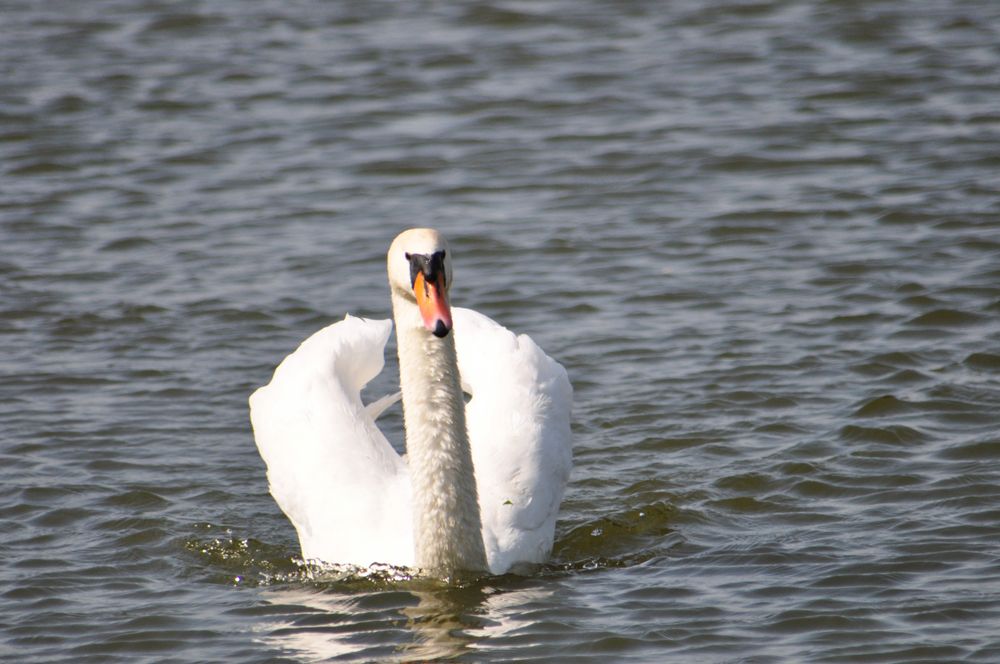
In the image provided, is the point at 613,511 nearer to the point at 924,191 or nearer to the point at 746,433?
the point at 746,433

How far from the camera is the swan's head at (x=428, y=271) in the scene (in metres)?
6.28

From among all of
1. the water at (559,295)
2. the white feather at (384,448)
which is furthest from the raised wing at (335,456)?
the water at (559,295)

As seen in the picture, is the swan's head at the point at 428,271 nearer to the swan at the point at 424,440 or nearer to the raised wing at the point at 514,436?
the swan at the point at 424,440

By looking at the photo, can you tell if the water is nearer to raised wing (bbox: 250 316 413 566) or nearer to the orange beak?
raised wing (bbox: 250 316 413 566)

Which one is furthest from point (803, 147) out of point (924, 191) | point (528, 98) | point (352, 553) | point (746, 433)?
point (352, 553)

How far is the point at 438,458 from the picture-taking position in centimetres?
675

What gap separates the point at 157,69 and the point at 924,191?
7.92 meters

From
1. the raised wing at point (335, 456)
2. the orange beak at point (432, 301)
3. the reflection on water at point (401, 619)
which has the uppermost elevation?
the orange beak at point (432, 301)

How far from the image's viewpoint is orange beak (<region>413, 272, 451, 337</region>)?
6262 mm

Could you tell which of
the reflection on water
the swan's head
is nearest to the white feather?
the reflection on water

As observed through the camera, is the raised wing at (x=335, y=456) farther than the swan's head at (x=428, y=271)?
Yes

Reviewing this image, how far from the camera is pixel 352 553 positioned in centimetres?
702

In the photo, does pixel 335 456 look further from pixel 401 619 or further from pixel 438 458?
pixel 401 619

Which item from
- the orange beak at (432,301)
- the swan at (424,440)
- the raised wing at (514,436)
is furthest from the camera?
the raised wing at (514,436)
